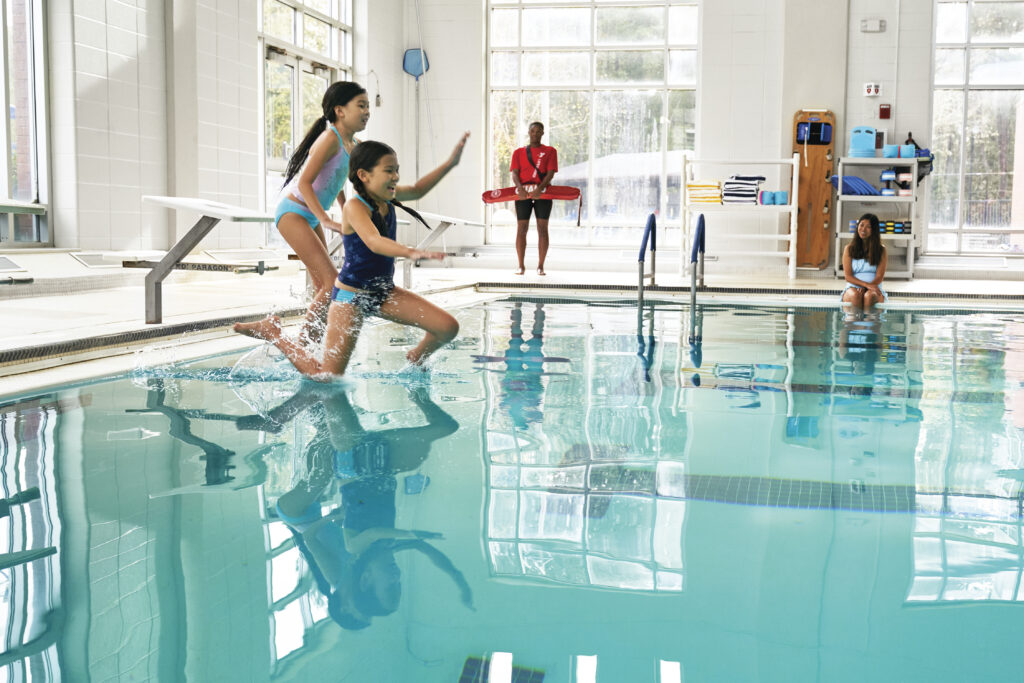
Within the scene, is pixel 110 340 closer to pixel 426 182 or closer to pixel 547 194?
pixel 426 182

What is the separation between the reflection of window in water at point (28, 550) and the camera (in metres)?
1.50

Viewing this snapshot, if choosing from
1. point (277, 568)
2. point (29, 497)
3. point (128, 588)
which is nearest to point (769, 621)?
point (277, 568)

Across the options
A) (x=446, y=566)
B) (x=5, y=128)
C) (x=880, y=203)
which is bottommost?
(x=446, y=566)

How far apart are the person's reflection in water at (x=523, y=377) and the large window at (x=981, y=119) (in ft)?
28.8

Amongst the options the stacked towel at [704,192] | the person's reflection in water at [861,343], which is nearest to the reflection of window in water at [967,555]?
the person's reflection in water at [861,343]

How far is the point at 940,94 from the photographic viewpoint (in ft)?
42.2

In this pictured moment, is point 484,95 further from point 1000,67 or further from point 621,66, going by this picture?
point 1000,67

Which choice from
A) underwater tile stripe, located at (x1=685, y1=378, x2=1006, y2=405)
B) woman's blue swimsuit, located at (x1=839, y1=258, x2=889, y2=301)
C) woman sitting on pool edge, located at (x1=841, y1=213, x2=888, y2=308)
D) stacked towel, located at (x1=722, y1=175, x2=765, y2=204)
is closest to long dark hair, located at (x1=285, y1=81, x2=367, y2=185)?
underwater tile stripe, located at (x1=685, y1=378, x2=1006, y2=405)

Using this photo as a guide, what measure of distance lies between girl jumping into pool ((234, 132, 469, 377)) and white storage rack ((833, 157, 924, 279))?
8.11m

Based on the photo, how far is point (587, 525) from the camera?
85.6 inches

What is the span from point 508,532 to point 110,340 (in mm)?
3330

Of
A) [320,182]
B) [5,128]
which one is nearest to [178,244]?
[320,182]

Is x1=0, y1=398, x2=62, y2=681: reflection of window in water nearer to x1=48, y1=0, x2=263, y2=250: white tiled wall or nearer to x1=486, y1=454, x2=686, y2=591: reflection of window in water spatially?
x1=486, y1=454, x2=686, y2=591: reflection of window in water

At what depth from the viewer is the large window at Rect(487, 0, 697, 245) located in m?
13.6
